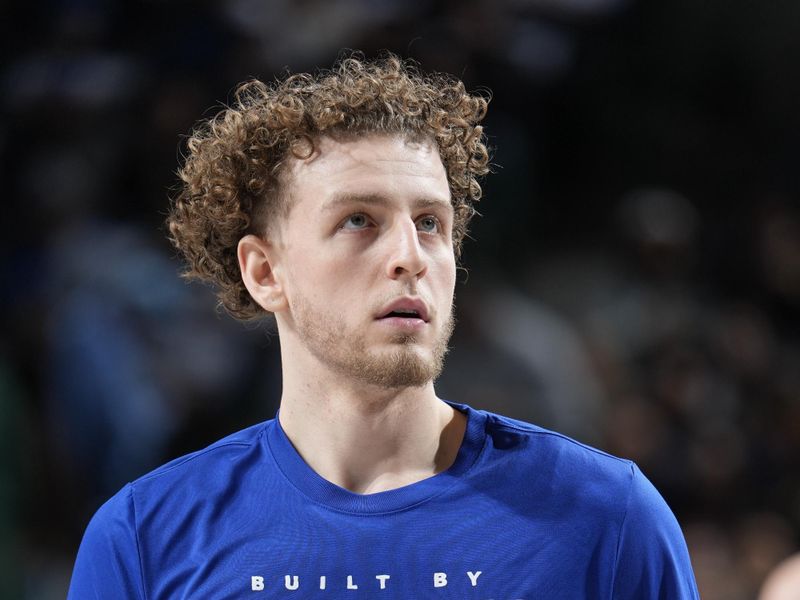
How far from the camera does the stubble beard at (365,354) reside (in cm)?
262

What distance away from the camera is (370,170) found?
2.74 meters

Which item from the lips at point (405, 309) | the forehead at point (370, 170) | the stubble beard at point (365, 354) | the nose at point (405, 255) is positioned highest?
the forehead at point (370, 170)

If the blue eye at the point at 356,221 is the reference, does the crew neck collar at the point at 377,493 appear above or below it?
below

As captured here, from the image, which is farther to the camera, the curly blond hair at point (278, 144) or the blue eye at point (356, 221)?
the curly blond hair at point (278, 144)

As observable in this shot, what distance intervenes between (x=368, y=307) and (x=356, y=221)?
210mm

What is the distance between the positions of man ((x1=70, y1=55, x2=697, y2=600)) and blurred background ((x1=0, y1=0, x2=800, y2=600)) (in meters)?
2.67

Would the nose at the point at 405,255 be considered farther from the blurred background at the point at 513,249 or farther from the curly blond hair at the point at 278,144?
the blurred background at the point at 513,249

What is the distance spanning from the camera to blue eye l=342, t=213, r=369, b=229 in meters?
2.73

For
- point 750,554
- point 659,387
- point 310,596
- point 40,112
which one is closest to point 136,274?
point 40,112

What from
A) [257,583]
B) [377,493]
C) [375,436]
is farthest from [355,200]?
[257,583]

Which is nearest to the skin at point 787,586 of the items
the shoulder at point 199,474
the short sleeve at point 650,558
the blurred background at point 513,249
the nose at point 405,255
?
the short sleeve at point 650,558

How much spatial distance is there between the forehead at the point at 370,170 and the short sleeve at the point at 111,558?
83 cm

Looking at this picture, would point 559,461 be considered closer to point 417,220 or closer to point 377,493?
point 377,493

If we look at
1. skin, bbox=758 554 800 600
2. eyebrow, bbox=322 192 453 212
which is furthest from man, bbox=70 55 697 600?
skin, bbox=758 554 800 600
